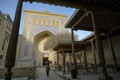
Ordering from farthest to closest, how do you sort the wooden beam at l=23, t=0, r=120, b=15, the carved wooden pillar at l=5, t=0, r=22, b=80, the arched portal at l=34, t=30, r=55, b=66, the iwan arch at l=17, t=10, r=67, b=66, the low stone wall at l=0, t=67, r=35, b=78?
the arched portal at l=34, t=30, r=55, b=66 → the iwan arch at l=17, t=10, r=67, b=66 → the low stone wall at l=0, t=67, r=35, b=78 → the wooden beam at l=23, t=0, r=120, b=15 → the carved wooden pillar at l=5, t=0, r=22, b=80

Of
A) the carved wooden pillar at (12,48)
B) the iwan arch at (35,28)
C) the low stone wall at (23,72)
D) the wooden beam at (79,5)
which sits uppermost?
the iwan arch at (35,28)

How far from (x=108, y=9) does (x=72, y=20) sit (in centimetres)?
250

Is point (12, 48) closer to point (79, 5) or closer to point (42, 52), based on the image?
point (79, 5)

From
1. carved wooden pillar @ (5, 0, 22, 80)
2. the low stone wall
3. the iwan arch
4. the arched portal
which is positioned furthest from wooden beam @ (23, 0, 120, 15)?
the arched portal

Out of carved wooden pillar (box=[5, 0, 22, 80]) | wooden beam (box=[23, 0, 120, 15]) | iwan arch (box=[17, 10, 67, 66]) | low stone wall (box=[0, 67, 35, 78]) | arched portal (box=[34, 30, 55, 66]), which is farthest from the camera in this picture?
arched portal (box=[34, 30, 55, 66])

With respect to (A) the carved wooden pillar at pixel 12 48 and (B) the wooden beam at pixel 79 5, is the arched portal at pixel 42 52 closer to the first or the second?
(B) the wooden beam at pixel 79 5

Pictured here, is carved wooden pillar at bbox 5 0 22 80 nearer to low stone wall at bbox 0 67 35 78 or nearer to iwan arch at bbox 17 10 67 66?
low stone wall at bbox 0 67 35 78

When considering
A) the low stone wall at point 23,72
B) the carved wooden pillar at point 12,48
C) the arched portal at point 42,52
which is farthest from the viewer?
the arched portal at point 42,52

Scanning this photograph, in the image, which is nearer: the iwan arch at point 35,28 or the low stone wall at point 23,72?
the low stone wall at point 23,72

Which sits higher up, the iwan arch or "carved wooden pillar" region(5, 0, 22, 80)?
the iwan arch

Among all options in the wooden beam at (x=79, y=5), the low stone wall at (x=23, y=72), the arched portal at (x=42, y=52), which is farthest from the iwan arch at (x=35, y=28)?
the wooden beam at (x=79, y=5)

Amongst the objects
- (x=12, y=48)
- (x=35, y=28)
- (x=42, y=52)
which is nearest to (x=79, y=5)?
(x=12, y=48)

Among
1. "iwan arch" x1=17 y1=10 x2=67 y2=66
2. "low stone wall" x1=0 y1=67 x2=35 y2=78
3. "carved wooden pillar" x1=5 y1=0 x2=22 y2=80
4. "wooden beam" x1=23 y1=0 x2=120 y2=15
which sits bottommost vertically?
"low stone wall" x1=0 y1=67 x2=35 y2=78

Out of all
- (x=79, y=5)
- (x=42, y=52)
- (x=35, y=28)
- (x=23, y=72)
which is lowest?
(x=23, y=72)
